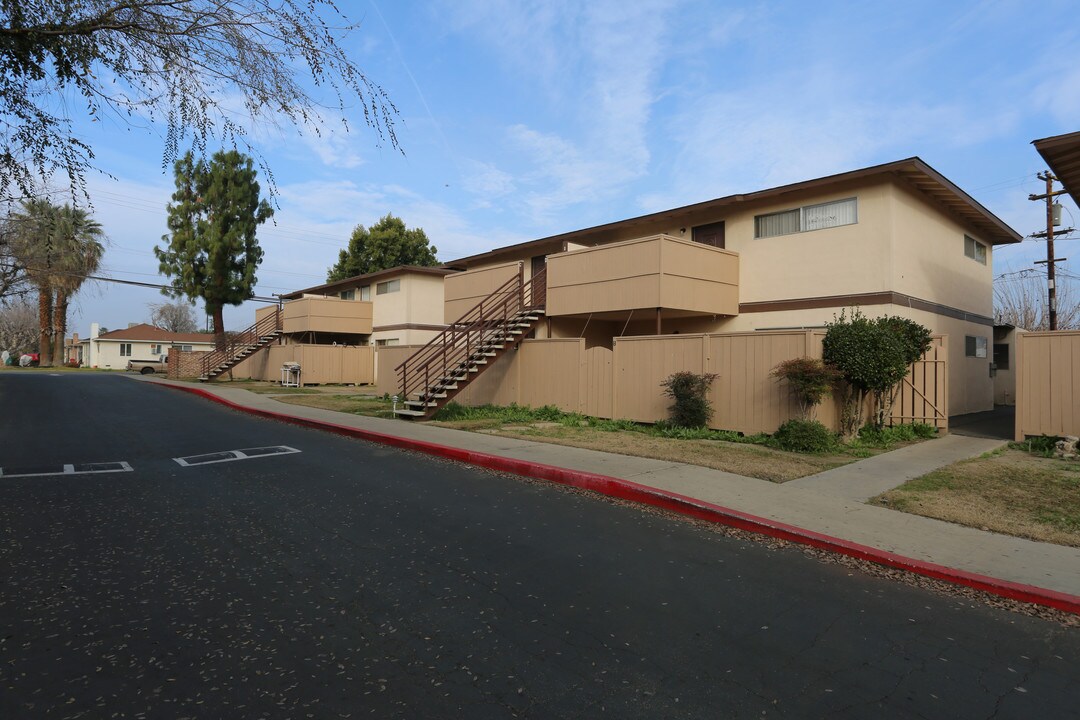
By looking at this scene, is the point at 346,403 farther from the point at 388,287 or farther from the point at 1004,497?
the point at 1004,497

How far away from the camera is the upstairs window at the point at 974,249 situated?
18.1 metres

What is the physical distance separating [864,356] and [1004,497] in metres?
4.11

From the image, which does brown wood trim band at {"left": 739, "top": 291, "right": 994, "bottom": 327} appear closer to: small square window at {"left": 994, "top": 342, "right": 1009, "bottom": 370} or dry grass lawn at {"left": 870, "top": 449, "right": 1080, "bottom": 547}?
small square window at {"left": 994, "top": 342, "right": 1009, "bottom": 370}

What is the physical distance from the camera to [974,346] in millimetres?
18203

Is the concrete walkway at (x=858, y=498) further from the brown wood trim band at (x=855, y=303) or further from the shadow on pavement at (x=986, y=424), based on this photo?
the brown wood trim band at (x=855, y=303)

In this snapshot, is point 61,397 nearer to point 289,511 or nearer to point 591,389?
point 591,389

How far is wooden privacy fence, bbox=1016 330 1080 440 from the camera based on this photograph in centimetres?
1073

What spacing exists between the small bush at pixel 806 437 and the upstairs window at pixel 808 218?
6.29m

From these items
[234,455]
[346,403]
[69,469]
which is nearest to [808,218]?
[234,455]

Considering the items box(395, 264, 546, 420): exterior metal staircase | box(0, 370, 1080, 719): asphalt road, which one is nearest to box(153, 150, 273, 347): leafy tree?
box(395, 264, 546, 420): exterior metal staircase

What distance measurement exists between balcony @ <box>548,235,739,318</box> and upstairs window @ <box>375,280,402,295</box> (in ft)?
52.0

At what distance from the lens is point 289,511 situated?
6.71 m

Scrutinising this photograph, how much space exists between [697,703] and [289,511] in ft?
16.5

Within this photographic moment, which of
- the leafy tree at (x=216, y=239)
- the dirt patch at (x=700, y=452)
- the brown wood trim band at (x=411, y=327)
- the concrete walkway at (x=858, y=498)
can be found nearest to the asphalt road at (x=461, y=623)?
the concrete walkway at (x=858, y=498)
